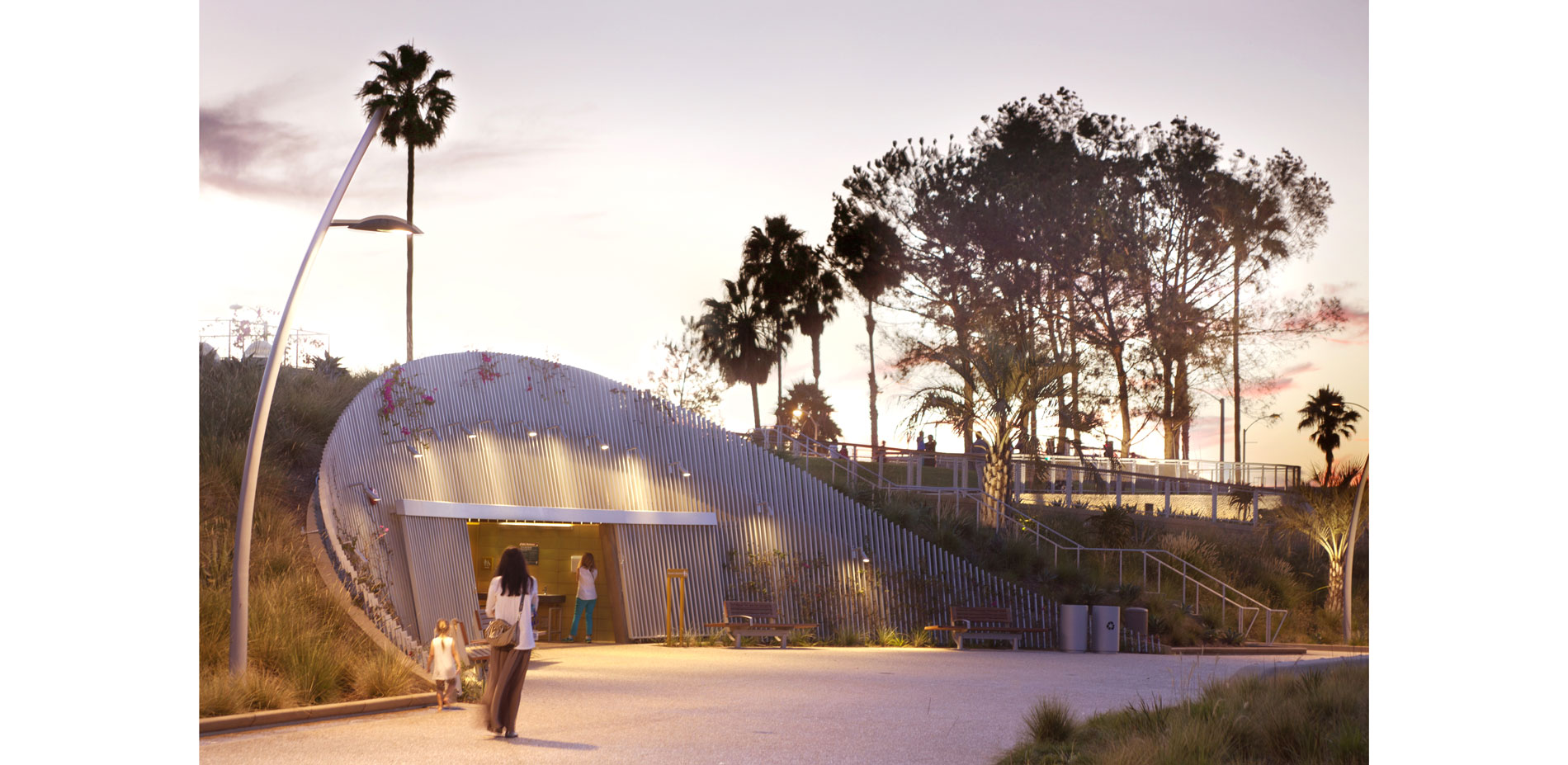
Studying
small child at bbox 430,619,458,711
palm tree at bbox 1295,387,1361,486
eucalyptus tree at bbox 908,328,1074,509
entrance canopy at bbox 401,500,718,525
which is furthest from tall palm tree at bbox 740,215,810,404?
small child at bbox 430,619,458,711

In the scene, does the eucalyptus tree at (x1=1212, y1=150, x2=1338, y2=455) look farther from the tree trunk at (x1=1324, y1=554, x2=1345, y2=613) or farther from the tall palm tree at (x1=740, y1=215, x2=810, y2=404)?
the tall palm tree at (x1=740, y1=215, x2=810, y2=404)

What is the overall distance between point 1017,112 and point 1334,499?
49.3 ft

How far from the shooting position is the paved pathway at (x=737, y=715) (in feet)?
28.2

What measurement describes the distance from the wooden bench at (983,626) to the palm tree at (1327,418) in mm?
20484

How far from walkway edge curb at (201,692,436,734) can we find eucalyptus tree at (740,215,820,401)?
37.9m

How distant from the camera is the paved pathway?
8.59m

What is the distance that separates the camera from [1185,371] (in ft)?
110

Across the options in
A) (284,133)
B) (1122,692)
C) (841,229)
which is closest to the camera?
(1122,692)

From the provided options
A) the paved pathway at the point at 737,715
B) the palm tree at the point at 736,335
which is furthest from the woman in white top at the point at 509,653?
the palm tree at the point at 736,335

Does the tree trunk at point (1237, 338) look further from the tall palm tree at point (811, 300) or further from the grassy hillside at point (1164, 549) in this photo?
the tall palm tree at point (811, 300)

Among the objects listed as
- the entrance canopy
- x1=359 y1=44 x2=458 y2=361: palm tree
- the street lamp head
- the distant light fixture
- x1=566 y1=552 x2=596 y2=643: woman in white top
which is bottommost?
x1=566 y1=552 x2=596 y2=643: woman in white top
